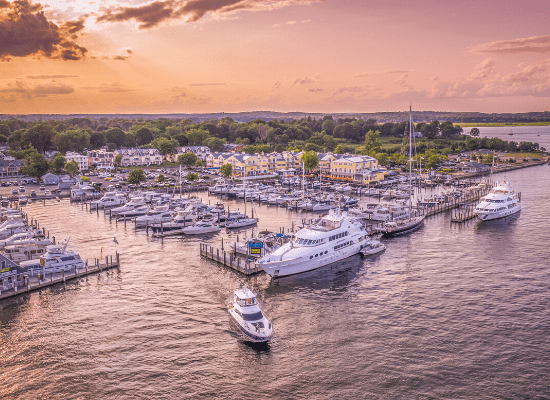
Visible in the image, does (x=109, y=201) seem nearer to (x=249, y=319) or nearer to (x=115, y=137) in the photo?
(x=249, y=319)

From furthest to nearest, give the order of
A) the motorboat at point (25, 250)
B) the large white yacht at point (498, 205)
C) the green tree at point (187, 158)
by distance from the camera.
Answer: the green tree at point (187, 158) < the large white yacht at point (498, 205) < the motorboat at point (25, 250)

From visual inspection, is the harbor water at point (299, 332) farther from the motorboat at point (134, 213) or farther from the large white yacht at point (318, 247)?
the motorboat at point (134, 213)

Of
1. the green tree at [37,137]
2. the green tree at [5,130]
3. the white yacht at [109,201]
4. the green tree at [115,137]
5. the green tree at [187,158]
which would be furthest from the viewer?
the green tree at [5,130]

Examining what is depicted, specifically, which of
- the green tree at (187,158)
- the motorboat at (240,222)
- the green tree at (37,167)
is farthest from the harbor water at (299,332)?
the green tree at (187,158)

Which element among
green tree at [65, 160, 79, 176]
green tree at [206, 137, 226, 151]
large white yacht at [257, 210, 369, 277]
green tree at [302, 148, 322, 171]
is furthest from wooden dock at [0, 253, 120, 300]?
green tree at [206, 137, 226, 151]

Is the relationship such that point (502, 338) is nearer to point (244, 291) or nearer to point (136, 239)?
point (244, 291)

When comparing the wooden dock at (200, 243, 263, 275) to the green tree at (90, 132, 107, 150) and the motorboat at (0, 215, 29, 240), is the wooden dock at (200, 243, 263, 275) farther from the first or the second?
the green tree at (90, 132, 107, 150)

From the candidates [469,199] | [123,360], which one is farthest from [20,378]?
[469,199]
